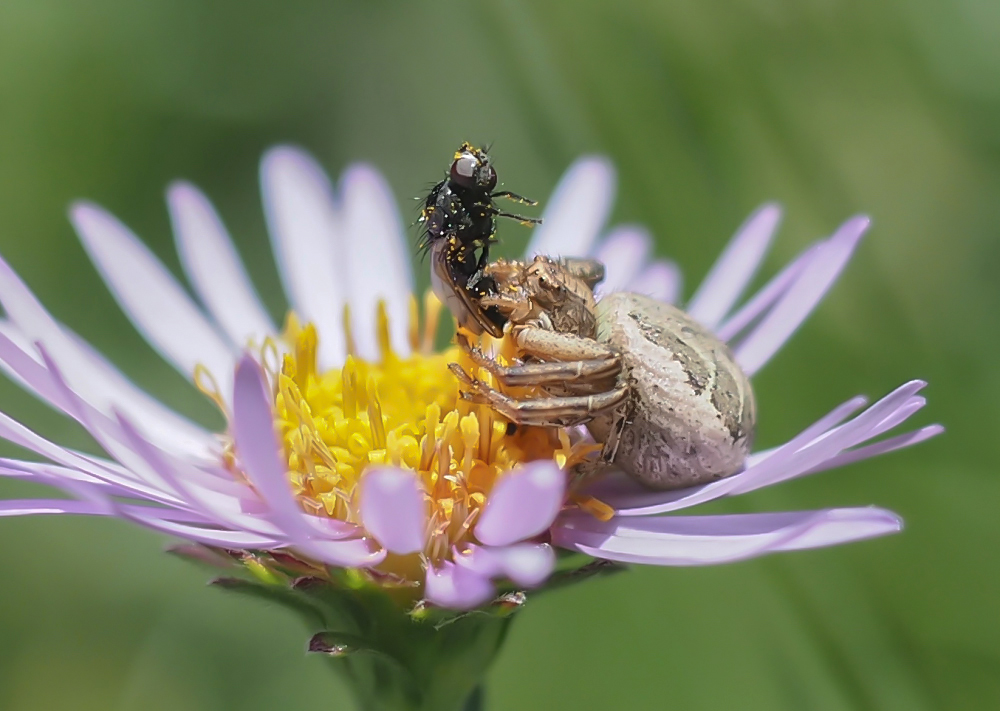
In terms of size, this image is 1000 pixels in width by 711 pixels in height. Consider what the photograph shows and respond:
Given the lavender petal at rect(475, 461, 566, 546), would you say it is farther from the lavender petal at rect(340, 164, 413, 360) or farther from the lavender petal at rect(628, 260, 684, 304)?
the lavender petal at rect(628, 260, 684, 304)

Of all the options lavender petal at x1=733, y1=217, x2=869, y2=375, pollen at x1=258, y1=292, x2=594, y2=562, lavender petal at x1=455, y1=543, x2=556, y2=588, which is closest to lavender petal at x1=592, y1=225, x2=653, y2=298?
lavender petal at x1=733, y1=217, x2=869, y2=375

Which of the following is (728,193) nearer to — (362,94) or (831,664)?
(831,664)

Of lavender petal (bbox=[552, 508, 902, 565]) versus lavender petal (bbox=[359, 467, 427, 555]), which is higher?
lavender petal (bbox=[359, 467, 427, 555])

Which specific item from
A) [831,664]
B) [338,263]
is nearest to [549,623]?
[831,664]

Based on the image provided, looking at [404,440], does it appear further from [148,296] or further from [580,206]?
[580,206]

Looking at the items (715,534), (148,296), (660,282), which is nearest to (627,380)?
(715,534)

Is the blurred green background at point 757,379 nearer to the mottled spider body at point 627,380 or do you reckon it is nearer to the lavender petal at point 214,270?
the mottled spider body at point 627,380
